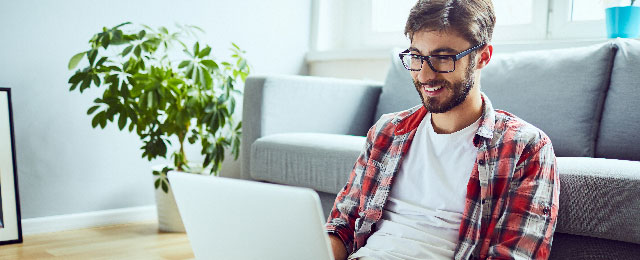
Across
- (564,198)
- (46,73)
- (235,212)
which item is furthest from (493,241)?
(46,73)

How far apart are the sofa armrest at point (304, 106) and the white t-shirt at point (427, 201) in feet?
3.42

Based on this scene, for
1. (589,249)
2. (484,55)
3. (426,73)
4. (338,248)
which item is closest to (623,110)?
(589,249)

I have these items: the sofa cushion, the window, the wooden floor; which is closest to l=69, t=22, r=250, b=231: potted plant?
the wooden floor

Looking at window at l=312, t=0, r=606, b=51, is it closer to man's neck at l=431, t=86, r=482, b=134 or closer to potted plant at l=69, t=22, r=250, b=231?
potted plant at l=69, t=22, r=250, b=231

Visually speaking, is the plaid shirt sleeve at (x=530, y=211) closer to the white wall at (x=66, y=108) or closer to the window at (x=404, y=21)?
the window at (x=404, y=21)

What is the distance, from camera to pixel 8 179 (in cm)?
234

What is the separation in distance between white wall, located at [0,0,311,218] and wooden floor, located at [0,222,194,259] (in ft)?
0.46

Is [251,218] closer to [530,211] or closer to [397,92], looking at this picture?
[530,211]

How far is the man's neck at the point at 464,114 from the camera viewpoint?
1202mm

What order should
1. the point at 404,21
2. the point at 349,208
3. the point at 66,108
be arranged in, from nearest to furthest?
the point at 349,208, the point at 66,108, the point at 404,21

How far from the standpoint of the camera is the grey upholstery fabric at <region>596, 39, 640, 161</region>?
1729 millimetres

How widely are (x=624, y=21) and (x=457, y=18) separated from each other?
47.0 inches

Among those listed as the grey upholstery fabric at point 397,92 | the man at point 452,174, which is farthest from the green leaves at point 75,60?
the man at point 452,174

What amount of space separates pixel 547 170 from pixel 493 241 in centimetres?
15
